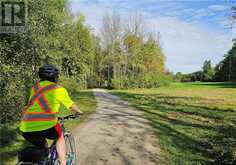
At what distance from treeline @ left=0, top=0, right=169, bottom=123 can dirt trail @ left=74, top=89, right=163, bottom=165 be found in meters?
3.37

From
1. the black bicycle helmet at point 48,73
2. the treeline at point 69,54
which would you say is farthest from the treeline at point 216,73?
the black bicycle helmet at point 48,73

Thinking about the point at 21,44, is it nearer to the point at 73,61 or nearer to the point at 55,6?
the point at 55,6

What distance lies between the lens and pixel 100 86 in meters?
60.8

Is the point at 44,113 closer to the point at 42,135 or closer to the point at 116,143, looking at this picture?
the point at 42,135

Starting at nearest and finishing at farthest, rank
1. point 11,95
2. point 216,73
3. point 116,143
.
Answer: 1. point 116,143
2. point 11,95
3. point 216,73

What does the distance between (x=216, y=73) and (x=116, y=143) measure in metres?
113

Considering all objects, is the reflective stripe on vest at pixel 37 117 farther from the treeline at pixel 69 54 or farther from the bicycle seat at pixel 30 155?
the treeline at pixel 69 54

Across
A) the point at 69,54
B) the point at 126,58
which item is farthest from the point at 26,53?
the point at 126,58

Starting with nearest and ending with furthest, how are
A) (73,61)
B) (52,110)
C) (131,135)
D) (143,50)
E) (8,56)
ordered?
(52,110), (131,135), (8,56), (73,61), (143,50)

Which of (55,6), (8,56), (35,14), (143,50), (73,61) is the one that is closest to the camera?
(8,56)

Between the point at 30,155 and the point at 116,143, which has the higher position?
the point at 30,155

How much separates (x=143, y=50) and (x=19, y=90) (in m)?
46.4

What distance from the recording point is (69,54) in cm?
2905

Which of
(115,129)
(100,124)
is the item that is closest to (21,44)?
(100,124)
